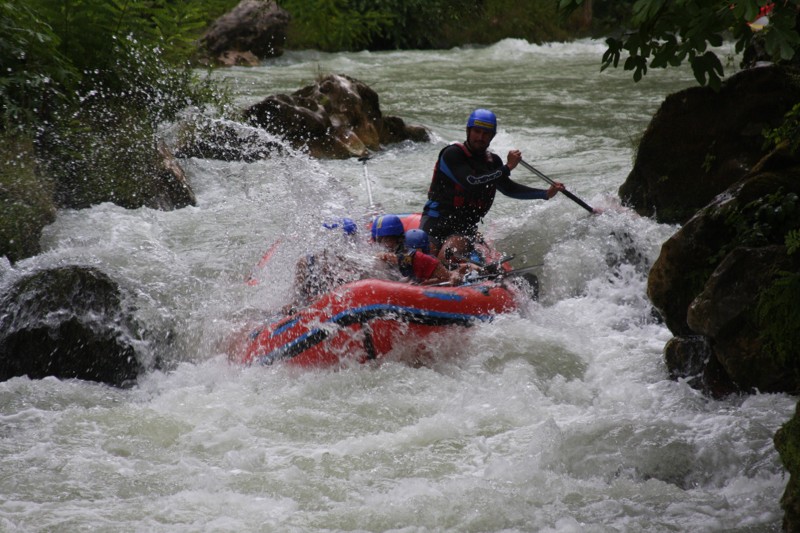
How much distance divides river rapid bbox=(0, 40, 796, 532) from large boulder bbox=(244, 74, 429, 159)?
223cm

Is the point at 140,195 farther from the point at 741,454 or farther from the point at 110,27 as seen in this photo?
the point at 741,454

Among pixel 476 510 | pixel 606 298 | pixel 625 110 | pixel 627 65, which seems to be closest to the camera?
pixel 627 65

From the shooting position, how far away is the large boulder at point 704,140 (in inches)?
273

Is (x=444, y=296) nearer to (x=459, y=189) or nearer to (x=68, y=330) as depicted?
(x=459, y=189)

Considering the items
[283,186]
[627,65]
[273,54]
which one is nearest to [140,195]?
[283,186]

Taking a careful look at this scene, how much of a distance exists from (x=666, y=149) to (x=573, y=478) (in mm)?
4127

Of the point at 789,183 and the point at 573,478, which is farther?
the point at 789,183

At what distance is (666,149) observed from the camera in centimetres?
771

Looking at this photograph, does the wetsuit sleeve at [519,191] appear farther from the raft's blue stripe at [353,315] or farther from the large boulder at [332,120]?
the large boulder at [332,120]

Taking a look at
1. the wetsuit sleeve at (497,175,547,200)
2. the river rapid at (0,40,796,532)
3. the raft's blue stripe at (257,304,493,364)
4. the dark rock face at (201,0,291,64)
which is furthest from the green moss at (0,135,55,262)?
the dark rock face at (201,0,291,64)

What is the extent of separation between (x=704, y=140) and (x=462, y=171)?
207 centimetres

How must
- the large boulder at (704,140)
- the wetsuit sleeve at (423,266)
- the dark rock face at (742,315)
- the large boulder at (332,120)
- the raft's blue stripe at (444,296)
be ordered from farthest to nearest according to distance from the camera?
1. the large boulder at (332,120)
2. the large boulder at (704,140)
3. the wetsuit sleeve at (423,266)
4. the raft's blue stripe at (444,296)
5. the dark rock face at (742,315)

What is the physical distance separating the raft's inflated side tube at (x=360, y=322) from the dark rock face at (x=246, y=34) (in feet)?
43.5

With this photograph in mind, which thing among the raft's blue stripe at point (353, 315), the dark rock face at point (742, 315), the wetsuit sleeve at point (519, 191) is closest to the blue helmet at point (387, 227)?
the raft's blue stripe at point (353, 315)
